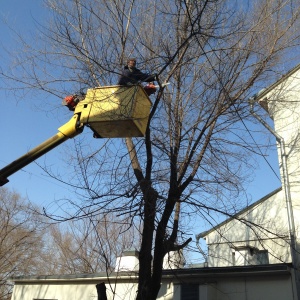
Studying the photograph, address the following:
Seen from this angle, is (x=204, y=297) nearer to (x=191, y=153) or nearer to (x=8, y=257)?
(x=191, y=153)

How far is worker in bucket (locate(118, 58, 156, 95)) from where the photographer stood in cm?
580

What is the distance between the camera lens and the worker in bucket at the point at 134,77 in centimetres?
580

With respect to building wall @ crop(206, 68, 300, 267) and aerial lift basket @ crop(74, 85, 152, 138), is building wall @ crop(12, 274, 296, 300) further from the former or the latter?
aerial lift basket @ crop(74, 85, 152, 138)

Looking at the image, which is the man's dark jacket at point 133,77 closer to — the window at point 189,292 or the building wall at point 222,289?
the building wall at point 222,289

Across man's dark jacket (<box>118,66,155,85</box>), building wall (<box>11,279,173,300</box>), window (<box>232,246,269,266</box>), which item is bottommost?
building wall (<box>11,279,173,300</box>)

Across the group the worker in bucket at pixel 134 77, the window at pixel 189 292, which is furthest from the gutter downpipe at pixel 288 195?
the worker in bucket at pixel 134 77

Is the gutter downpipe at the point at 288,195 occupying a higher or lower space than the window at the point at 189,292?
higher

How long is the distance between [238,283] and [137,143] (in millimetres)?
4335

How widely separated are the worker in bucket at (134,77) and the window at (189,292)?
5.48 m

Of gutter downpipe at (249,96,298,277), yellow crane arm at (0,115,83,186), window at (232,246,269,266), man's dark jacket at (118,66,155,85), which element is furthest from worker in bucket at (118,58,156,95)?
window at (232,246,269,266)

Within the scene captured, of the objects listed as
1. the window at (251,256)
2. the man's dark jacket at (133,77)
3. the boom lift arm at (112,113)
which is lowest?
the window at (251,256)

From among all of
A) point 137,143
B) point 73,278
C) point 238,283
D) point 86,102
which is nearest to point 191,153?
point 137,143

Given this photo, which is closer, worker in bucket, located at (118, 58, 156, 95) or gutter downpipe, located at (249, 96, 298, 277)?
worker in bucket, located at (118, 58, 156, 95)

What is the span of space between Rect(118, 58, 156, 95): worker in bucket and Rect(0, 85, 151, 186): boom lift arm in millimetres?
251
